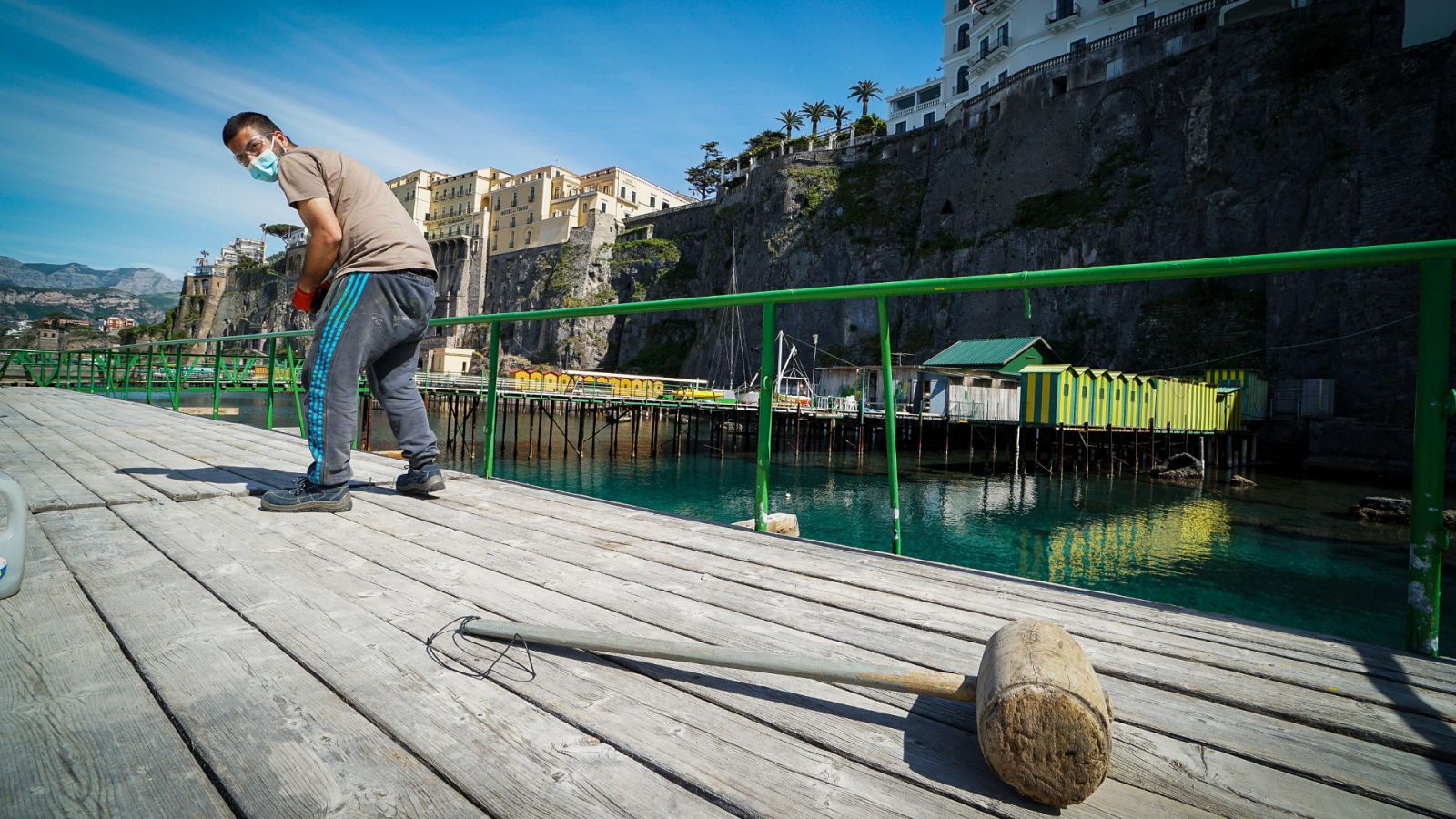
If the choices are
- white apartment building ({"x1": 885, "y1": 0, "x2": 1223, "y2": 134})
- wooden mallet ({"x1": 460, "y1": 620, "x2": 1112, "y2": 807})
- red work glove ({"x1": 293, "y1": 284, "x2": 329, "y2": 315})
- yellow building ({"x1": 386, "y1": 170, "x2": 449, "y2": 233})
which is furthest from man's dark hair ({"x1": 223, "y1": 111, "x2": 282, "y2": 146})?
yellow building ({"x1": 386, "y1": 170, "x2": 449, "y2": 233})

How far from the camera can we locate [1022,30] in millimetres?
38500

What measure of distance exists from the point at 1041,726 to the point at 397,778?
2.86 feet

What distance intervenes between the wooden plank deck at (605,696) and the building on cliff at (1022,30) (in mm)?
38848

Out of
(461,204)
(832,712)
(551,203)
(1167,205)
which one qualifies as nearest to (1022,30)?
(1167,205)

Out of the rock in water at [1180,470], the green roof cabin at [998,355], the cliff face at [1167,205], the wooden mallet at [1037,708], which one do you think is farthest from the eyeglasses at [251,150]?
the cliff face at [1167,205]

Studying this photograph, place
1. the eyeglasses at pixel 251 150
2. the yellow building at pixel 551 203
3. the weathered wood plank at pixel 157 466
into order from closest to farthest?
the eyeglasses at pixel 251 150
the weathered wood plank at pixel 157 466
the yellow building at pixel 551 203

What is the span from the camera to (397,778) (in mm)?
930

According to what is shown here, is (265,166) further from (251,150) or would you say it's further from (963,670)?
(963,670)

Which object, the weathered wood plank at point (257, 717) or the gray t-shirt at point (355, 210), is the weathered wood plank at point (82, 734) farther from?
the gray t-shirt at point (355, 210)

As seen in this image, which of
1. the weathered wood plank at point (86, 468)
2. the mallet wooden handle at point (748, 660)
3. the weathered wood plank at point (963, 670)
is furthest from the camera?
the weathered wood plank at point (86, 468)

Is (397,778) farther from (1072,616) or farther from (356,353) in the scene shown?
(356,353)

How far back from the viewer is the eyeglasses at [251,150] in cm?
269

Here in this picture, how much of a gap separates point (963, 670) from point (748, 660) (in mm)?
437

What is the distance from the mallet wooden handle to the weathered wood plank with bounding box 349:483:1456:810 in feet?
0.25
